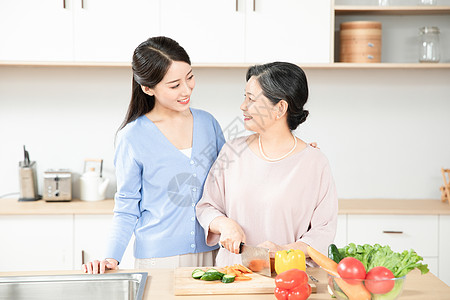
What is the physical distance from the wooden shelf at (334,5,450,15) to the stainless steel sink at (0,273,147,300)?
212 cm

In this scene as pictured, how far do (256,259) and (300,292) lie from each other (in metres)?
0.24

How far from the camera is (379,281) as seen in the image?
48.9 inches

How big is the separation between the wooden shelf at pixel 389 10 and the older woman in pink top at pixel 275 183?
58.0 inches

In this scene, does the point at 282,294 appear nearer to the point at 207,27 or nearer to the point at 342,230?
the point at 342,230

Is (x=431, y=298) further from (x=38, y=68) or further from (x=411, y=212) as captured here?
(x=38, y=68)

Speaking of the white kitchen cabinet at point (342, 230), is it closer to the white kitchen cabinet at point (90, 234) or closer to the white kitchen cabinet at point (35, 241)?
the white kitchen cabinet at point (90, 234)

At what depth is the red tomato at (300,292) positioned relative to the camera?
137cm

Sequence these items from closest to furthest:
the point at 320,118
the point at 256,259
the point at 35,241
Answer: the point at 256,259 < the point at 35,241 < the point at 320,118

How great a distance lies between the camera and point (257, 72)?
1825 millimetres

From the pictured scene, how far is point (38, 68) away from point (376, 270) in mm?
2740

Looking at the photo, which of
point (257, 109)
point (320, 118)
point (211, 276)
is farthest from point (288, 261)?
point (320, 118)

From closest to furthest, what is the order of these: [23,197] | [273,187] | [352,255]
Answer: [352,255] → [273,187] → [23,197]

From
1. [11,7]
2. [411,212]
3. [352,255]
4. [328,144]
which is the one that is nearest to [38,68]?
[11,7]

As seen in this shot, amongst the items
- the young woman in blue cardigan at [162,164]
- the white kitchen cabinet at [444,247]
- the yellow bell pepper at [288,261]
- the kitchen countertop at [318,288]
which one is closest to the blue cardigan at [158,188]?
the young woman in blue cardigan at [162,164]
